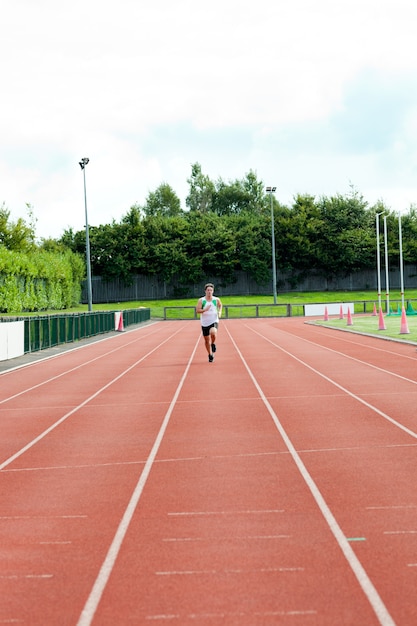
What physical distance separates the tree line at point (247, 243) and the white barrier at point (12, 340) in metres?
49.6

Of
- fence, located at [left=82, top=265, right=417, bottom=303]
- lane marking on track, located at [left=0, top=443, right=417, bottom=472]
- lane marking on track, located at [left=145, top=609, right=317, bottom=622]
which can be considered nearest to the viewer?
lane marking on track, located at [left=145, top=609, right=317, bottom=622]

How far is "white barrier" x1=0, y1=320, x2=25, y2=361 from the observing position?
1909 cm

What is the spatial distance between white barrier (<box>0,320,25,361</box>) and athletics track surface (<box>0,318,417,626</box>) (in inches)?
274

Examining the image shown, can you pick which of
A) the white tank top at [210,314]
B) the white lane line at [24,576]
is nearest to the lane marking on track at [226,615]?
the white lane line at [24,576]

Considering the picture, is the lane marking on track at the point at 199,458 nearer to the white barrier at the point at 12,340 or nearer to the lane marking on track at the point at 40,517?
the lane marking on track at the point at 40,517

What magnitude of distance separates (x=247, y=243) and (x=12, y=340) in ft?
178

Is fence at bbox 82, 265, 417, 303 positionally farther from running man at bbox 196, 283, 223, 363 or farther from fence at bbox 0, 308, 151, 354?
running man at bbox 196, 283, 223, 363

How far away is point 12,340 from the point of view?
19.9 metres

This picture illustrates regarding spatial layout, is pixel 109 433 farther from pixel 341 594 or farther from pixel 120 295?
pixel 120 295

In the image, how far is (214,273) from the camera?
7231 centimetres

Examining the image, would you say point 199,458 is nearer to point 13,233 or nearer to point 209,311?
point 209,311

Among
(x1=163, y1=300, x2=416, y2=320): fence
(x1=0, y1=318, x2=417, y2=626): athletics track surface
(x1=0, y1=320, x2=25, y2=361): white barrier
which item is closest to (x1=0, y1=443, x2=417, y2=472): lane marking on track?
(x1=0, y1=318, x2=417, y2=626): athletics track surface

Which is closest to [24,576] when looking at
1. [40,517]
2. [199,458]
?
[40,517]

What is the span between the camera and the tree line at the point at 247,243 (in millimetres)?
71062
